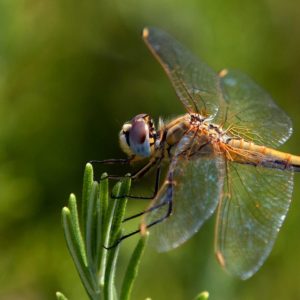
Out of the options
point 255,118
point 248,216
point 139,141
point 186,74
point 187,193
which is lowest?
point 248,216

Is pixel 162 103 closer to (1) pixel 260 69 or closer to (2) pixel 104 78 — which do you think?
(2) pixel 104 78

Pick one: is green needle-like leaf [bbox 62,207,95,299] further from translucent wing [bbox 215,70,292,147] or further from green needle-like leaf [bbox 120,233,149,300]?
translucent wing [bbox 215,70,292,147]

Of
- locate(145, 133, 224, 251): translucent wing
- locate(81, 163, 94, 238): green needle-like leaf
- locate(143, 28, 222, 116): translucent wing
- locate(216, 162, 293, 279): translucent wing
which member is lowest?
locate(216, 162, 293, 279): translucent wing

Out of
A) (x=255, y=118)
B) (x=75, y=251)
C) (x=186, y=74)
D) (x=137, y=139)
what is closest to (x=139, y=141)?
(x=137, y=139)

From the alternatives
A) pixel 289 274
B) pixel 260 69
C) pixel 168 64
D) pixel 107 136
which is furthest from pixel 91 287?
pixel 260 69

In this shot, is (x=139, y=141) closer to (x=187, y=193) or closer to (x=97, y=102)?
(x=187, y=193)

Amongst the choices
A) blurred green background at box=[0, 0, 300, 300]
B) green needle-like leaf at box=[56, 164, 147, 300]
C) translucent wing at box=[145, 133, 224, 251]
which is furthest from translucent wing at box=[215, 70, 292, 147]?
green needle-like leaf at box=[56, 164, 147, 300]
